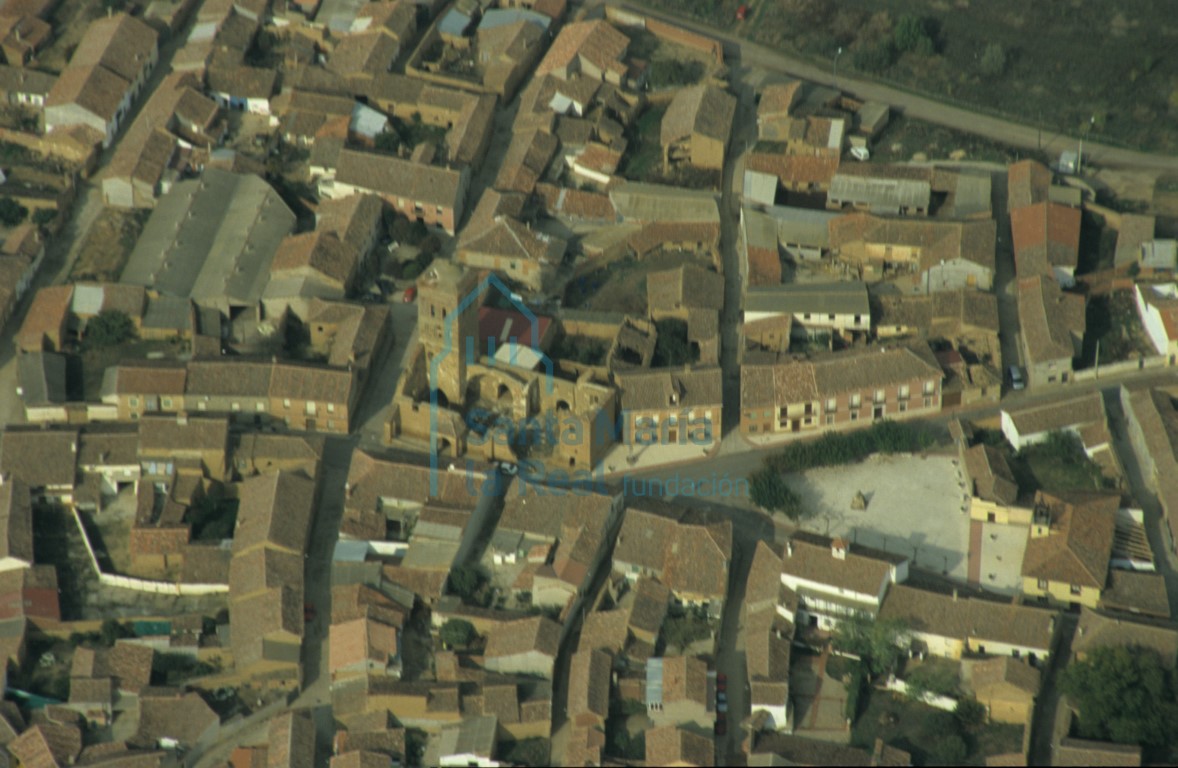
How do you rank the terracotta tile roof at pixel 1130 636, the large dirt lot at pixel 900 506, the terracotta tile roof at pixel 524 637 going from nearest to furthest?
the terracotta tile roof at pixel 1130 636, the terracotta tile roof at pixel 524 637, the large dirt lot at pixel 900 506

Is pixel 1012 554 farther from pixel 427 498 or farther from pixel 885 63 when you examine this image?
pixel 885 63

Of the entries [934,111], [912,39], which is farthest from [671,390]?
[912,39]

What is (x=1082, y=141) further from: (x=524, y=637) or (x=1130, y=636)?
(x=524, y=637)

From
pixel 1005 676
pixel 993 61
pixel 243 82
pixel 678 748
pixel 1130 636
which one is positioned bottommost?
pixel 678 748

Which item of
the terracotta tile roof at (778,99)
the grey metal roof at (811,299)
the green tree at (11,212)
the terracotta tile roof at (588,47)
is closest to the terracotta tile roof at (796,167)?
the terracotta tile roof at (778,99)

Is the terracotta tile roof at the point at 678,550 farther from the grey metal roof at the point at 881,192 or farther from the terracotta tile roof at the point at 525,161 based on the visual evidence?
the grey metal roof at the point at 881,192

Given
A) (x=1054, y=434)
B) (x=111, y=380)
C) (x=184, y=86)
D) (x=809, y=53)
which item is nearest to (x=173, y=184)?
(x=184, y=86)

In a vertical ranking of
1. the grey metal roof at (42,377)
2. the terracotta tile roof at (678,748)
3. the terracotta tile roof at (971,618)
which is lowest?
the terracotta tile roof at (678,748)
